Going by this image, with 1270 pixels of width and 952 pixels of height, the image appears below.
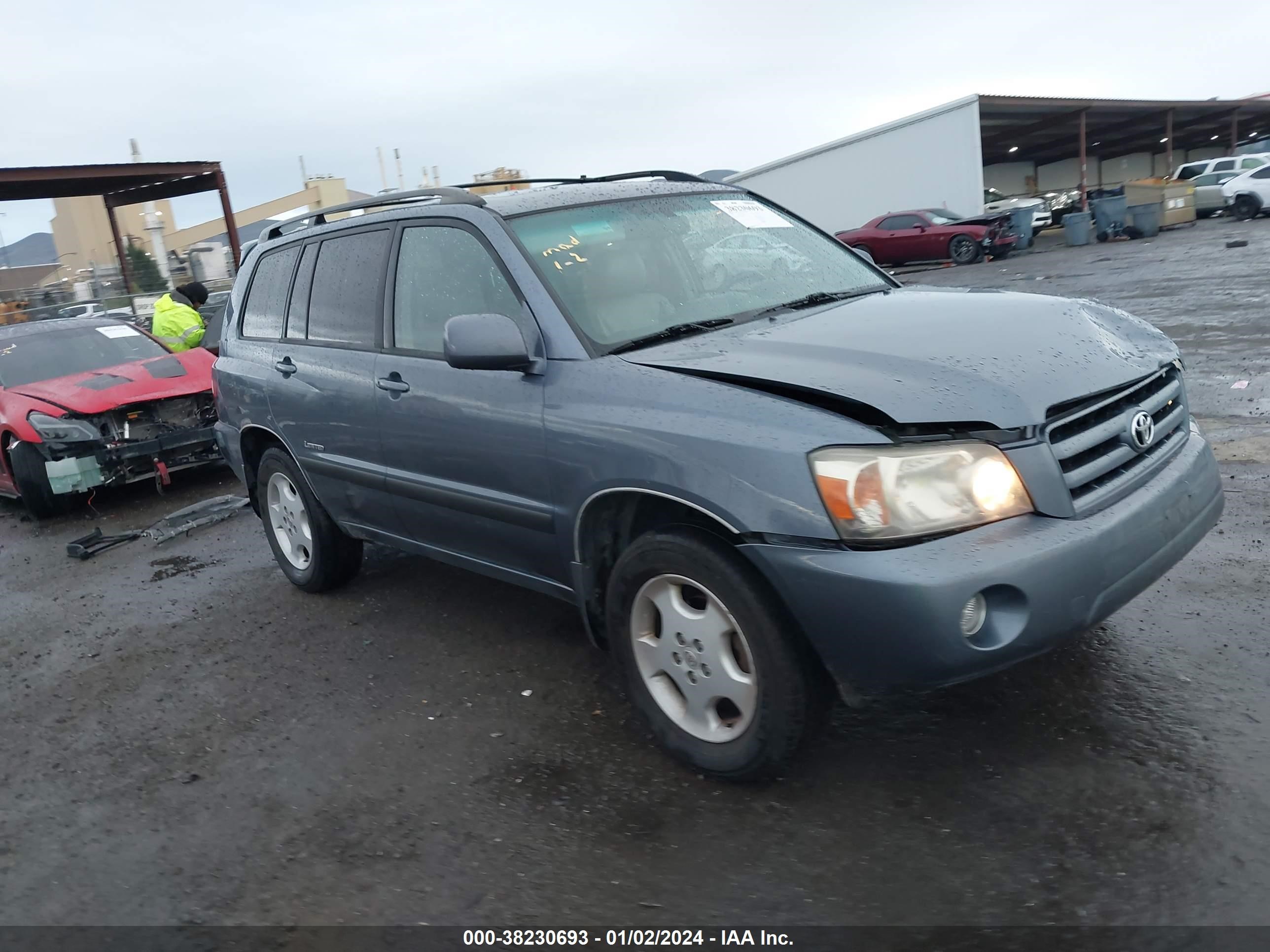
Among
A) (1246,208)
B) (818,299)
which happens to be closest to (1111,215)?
(1246,208)

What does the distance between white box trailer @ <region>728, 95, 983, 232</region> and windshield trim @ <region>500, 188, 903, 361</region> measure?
77.6 feet

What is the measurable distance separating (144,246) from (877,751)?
5942cm

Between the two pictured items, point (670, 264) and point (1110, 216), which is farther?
point (1110, 216)

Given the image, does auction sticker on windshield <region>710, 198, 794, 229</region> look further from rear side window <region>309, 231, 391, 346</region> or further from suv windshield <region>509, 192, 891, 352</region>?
rear side window <region>309, 231, 391, 346</region>

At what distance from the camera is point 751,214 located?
4418 millimetres

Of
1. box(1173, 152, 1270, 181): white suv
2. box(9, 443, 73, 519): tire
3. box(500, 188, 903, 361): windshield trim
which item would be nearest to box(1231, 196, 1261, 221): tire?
box(1173, 152, 1270, 181): white suv

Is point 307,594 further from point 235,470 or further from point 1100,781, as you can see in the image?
point 1100,781

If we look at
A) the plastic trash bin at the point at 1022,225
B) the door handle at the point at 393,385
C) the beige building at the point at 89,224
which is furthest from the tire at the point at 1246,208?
the beige building at the point at 89,224

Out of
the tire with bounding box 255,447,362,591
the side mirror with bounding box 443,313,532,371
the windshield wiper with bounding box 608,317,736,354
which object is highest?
the side mirror with bounding box 443,313,532,371

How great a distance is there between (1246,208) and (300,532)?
3093cm

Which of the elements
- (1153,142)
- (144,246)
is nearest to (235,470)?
(144,246)

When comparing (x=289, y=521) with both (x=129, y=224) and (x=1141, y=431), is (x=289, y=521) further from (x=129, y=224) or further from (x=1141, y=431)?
(x=129, y=224)

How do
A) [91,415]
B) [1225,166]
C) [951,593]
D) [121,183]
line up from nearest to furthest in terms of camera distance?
[951,593], [91,415], [121,183], [1225,166]

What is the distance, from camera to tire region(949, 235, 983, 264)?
2508cm
